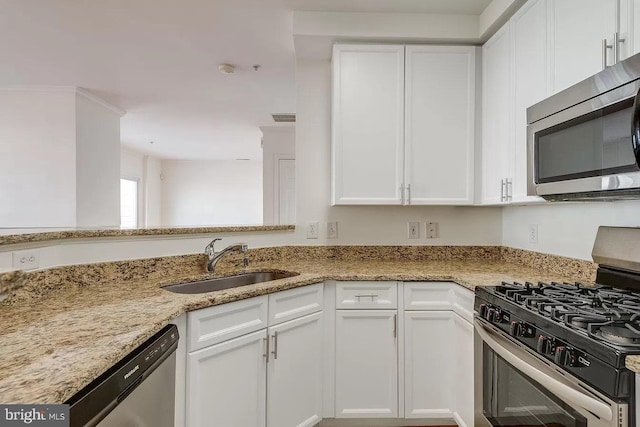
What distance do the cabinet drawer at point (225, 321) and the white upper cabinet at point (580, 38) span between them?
1.62 m

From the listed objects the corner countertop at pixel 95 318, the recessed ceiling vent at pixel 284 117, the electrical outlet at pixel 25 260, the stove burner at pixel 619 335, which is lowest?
the corner countertop at pixel 95 318

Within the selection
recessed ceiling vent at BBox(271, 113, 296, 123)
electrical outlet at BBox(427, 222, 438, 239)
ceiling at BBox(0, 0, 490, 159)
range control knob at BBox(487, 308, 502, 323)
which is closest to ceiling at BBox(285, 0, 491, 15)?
ceiling at BBox(0, 0, 490, 159)

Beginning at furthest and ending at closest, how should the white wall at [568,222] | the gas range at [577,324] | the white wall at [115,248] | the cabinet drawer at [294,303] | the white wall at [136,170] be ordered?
the white wall at [136,170] < the cabinet drawer at [294,303] < the white wall at [568,222] < the white wall at [115,248] < the gas range at [577,324]

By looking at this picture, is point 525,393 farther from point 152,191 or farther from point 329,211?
point 152,191

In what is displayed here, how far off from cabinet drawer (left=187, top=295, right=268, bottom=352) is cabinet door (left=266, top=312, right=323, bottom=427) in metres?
0.12

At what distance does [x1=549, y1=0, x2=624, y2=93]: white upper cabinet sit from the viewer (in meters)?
1.30

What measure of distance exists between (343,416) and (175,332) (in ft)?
3.92

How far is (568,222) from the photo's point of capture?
74.0 inches

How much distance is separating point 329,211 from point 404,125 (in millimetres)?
785

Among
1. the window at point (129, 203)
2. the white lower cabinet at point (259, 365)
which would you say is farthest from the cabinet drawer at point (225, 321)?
the window at point (129, 203)

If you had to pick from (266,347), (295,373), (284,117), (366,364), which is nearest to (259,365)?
(266,347)

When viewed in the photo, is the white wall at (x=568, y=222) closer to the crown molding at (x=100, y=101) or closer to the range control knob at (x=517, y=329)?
the range control knob at (x=517, y=329)

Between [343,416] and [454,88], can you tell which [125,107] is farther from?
[343,416]

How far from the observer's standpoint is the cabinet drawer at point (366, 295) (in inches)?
76.7
